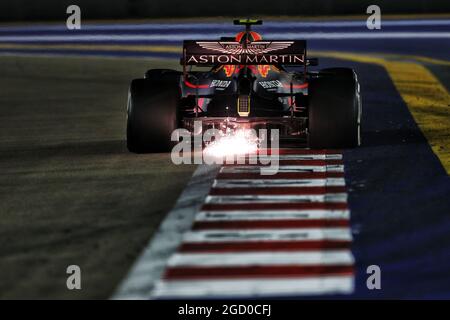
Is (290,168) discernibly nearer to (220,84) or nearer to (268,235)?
(220,84)

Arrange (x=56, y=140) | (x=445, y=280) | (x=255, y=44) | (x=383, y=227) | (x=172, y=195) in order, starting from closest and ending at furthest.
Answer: (x=445, y=280), (x=383, y=227), (x=172, y=195), (x=255, y=44), (x=56, y=140)

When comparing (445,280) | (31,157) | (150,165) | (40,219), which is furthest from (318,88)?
(445,280)

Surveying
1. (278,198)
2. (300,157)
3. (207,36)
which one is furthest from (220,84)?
(207,36)

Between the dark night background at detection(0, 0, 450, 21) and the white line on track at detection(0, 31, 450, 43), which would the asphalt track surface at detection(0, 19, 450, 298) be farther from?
the dark night background at detection(0, 0, 450, 21)

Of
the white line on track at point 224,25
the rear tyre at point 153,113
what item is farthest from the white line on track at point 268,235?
the white line on track at point 224,25

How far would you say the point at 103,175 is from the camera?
1232cm

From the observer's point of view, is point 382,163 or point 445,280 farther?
point 382,163

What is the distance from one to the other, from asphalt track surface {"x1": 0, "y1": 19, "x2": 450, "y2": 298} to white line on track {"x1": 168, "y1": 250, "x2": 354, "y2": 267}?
160 millimetres

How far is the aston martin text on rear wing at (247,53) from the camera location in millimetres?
13109

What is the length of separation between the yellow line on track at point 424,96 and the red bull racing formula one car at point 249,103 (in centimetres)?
114

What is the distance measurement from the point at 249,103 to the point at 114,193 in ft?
7.68

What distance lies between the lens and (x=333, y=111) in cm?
1306
